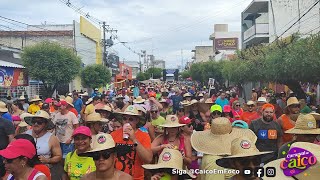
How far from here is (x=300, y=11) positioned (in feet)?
109

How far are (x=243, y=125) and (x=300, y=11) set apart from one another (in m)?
29.8

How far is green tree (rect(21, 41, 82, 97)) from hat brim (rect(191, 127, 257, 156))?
77.0 feet

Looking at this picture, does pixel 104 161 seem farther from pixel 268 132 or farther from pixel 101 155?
pixel 268 132

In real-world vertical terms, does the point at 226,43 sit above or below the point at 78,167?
above

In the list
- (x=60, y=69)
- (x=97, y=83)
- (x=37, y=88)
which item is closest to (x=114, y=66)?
(x=97, y=83)

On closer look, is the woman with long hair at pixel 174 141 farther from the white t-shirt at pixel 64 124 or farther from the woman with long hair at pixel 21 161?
the white t-shirt at pixel 64 124

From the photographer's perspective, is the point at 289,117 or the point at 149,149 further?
the point at 289,117

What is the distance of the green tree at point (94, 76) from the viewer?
36.1 metres

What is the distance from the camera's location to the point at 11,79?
79.5 ft

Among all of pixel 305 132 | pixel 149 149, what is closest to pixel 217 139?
pixel 149 149

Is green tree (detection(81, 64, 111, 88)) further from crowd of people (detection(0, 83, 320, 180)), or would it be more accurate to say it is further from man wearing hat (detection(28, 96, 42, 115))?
crowd of people (detection(0, 83, 320, 180))

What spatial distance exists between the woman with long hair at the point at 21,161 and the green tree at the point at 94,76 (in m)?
32.4

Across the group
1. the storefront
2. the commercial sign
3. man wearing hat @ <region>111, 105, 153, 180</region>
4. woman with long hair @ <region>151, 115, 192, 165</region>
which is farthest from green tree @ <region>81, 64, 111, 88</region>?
man wearing hat @ <region>111, 105, 153, 180</region>

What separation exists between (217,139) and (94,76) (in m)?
32.2
